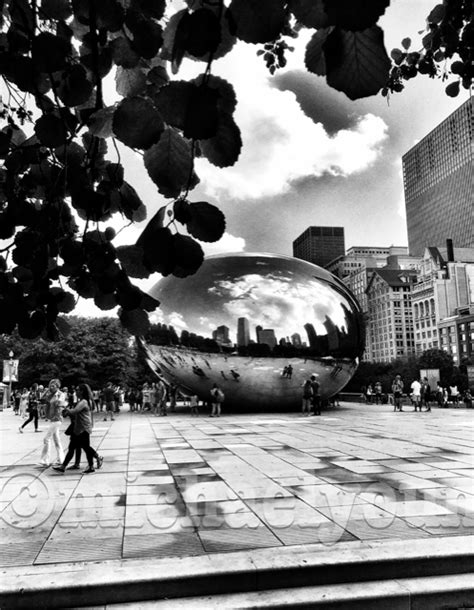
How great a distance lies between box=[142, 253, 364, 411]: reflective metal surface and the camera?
21.2 m

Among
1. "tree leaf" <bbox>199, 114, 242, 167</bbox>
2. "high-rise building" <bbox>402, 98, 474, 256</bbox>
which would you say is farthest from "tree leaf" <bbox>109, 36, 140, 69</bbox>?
"high-rise building" <bbox>402, 98, 474, 256</bbox>

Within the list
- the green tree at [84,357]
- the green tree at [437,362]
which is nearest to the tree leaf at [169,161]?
the green tree at [84,357]

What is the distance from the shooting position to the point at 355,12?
3.19ft

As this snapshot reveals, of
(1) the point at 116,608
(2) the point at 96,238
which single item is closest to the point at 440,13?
(2) the point at 96,238

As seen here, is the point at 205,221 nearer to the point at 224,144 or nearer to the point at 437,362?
the point at 224,144

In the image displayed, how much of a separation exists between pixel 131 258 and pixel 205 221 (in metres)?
0.48

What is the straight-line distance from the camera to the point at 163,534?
5.09 metres

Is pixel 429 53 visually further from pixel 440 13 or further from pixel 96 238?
pixel 96 238

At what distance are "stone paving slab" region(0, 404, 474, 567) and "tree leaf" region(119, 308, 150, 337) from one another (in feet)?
9.69

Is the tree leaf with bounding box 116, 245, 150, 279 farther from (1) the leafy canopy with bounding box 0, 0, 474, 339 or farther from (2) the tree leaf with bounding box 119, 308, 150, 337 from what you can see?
(2) the tree leaf with bounding box 119, 308, 150, 337

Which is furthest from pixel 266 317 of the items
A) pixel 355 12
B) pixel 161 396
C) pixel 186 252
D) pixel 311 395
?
pixel 355 12

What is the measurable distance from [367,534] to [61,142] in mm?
4447

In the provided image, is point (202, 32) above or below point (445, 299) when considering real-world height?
below

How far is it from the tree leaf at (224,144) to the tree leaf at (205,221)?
0.20m
